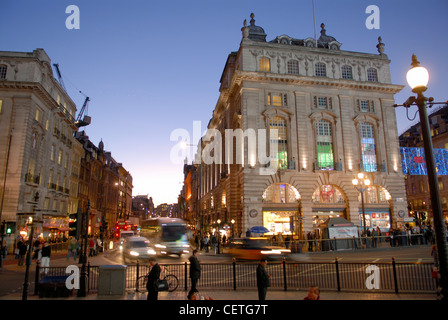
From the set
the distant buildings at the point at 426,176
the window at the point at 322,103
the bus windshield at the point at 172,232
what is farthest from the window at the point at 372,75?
the bus windshield at the point at 172,232

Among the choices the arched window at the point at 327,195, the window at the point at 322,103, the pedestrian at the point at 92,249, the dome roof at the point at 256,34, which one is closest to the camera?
the pedestrian at the point at 92,249

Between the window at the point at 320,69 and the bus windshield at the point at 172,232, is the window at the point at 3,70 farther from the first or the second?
the window at the point at 320,69

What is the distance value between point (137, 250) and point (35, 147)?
85.9 feet

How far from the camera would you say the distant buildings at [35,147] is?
37000 mm

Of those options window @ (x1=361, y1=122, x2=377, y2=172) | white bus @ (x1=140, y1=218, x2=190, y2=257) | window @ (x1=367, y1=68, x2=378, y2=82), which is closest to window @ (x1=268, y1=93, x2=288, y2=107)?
window @ (x1=361, y1=122, x2=377, y2=172)

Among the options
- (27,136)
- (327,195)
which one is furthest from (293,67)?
(27,136)

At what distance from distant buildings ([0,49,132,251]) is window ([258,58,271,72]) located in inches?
1137

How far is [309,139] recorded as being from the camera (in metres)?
43.2

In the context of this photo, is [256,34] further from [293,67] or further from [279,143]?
[279,143]

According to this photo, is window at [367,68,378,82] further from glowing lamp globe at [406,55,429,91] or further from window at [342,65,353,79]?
glowing lamp globe at [406,55,429,91]

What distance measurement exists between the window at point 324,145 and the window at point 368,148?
4.96 m

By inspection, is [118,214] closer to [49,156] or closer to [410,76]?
[49,156]

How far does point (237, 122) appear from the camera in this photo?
45.6m
